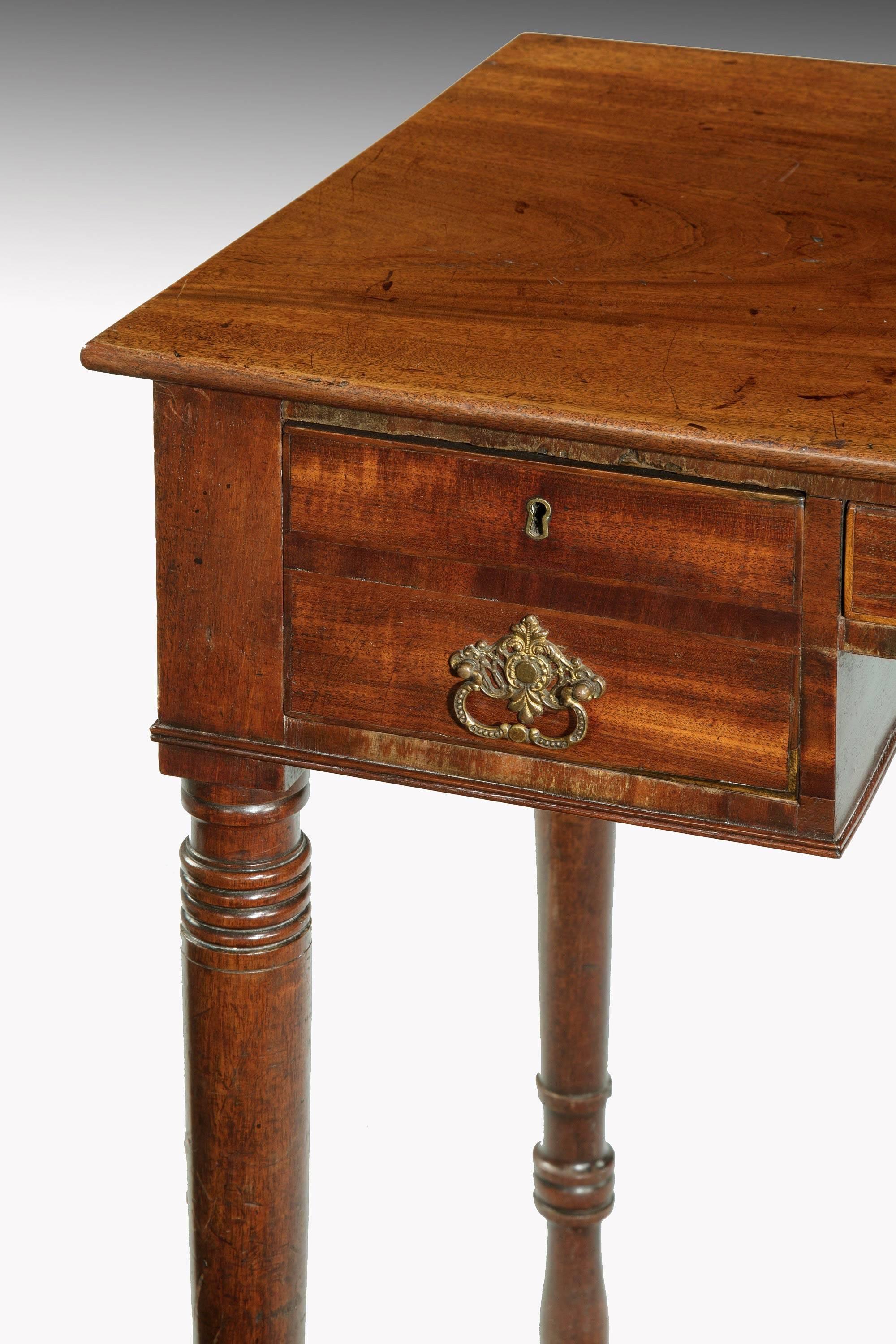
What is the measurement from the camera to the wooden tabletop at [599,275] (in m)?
1.32

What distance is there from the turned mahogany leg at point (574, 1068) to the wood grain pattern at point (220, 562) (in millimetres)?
548

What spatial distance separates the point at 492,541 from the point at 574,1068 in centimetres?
82

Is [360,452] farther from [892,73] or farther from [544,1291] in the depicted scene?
[544,1291]

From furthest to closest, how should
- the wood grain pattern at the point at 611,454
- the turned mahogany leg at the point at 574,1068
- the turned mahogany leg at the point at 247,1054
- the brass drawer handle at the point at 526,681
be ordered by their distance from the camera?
the turned mahogany leg at the point at 574,1068 < the turned mahogany leg at the point at 247,1054 < the brass drawer handle at the point at 526,681 < the wood grain pattern at the point at 611,454

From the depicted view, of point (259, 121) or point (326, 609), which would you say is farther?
point (259, 121)

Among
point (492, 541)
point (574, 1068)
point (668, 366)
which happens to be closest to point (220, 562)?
point (492, 541)

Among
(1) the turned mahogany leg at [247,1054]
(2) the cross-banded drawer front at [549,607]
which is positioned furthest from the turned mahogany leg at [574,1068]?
(2) the cross-banded drawer front at [549,607]

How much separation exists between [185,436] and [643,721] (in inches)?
11.7

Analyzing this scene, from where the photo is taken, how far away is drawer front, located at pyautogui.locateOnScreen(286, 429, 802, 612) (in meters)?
1.32

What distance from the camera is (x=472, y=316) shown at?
4.68ft

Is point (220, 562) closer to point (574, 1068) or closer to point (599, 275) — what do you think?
Answer: point (599, 275)

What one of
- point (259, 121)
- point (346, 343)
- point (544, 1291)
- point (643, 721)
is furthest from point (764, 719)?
point (259, 121)

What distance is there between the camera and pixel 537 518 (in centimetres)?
136

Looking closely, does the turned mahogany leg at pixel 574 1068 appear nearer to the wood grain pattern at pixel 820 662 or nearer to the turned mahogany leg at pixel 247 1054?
the turned mahogany leg at pixel 247 1054
